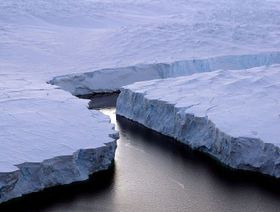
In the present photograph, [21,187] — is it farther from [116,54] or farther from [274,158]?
[116,54]

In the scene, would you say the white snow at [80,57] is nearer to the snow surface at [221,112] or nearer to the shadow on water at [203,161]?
the shadow on water at [203,161]

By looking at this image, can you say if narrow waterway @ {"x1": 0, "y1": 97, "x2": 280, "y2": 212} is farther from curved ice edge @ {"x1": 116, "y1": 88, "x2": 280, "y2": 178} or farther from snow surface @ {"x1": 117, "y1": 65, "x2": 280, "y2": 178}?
snow surface @ {"x1": 117, "y1": 65, "x2": 280, "y2": 178}

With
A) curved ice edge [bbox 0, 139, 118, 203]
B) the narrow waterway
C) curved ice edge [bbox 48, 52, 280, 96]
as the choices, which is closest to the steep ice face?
curved ice edge [bbox 0, 139, 118, 203]

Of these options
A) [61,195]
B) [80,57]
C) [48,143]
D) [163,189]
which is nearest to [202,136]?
[163,189]

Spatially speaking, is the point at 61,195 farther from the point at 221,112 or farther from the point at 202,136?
the point at 221,112

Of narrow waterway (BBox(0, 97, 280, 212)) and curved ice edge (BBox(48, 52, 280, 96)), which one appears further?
curved ice edge (BBox(48, 52, 280, 96))

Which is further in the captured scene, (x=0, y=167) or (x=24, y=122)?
(x=24, y=122)

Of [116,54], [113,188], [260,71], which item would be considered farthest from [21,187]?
[116,54]
